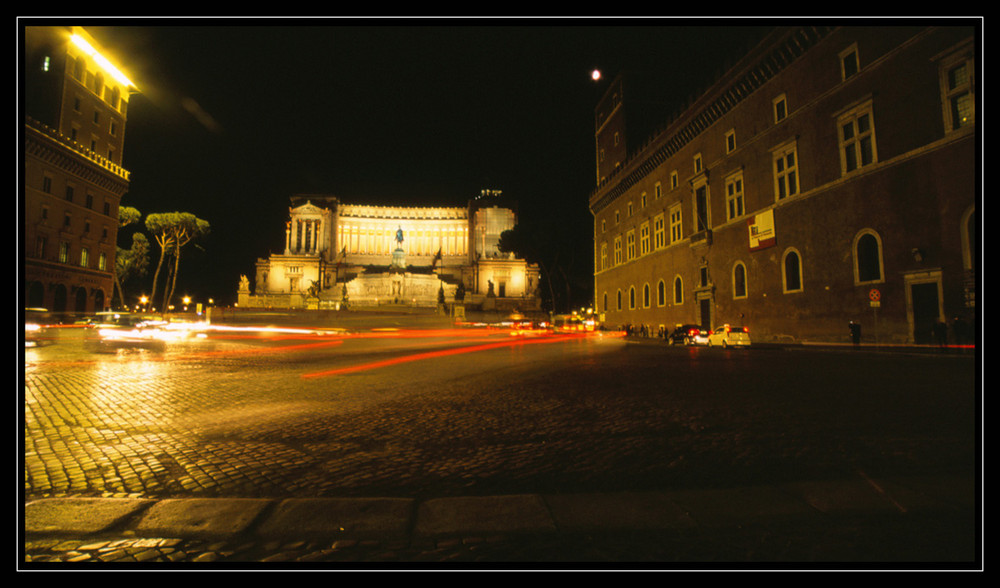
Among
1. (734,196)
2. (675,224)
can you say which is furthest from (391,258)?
(734,196)

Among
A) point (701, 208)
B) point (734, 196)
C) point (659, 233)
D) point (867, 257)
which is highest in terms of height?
point (734, 196)

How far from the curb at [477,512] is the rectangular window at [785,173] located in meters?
22.9

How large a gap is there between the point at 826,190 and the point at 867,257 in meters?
3.54

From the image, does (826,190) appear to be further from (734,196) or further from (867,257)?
(734,196)

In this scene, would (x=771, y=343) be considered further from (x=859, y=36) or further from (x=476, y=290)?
(x=476, y=290)

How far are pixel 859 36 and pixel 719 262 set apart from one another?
41.1 ft

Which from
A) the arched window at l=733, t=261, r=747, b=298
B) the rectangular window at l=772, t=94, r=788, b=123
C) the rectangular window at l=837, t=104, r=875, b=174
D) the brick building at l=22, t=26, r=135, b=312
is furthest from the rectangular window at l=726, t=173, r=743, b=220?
the brick building at l=22, t=26, r=135, b=312

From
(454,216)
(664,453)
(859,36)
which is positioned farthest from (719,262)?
(454,216)

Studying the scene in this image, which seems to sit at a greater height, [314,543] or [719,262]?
[719,262]

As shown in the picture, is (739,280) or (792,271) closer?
(792,271)

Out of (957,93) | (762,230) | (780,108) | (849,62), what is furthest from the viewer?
(762,230)

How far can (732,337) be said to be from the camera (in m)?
21.5

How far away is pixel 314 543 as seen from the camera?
2559mm
